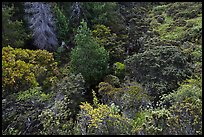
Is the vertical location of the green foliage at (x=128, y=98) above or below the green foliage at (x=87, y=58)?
below

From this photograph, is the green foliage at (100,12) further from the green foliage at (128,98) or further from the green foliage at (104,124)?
the green foliage at (104,124)

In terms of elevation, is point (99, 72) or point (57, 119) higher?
point (99, 72)

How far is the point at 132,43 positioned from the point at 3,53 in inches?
236

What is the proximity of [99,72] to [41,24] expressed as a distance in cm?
375

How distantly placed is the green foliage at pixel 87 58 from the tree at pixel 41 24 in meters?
2.32

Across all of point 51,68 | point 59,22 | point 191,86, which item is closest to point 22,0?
point 59,22

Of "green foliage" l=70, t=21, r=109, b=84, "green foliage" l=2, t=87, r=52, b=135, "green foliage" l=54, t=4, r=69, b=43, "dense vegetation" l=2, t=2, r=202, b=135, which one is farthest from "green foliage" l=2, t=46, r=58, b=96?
"green foliage" l=54, t=4, r=69, b=43

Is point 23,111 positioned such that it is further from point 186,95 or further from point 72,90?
point 186,95

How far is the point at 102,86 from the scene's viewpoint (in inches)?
394

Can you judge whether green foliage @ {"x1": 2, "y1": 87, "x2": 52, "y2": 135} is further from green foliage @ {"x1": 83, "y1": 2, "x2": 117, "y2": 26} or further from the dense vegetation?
green foliage @ {"x1": 83, "y1": 2, "x2": 117, "y2": 26}

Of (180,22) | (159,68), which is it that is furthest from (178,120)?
(180,22)

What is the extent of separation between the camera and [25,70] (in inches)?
385

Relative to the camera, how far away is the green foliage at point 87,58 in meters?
10.8

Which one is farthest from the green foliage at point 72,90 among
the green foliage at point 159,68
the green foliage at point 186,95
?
the green foliage at point 186,95
